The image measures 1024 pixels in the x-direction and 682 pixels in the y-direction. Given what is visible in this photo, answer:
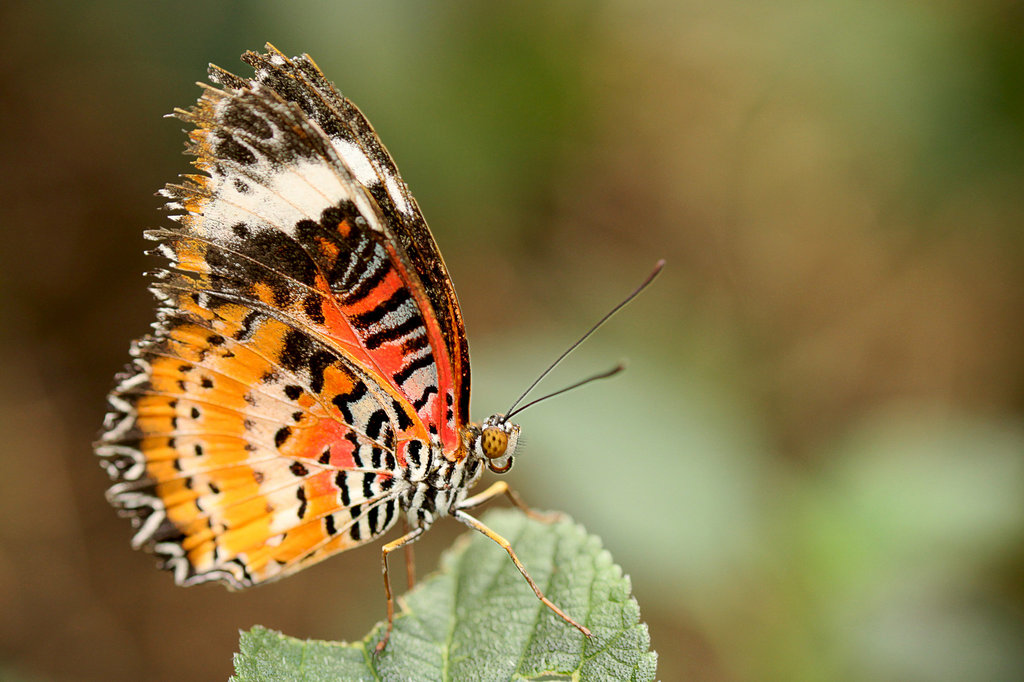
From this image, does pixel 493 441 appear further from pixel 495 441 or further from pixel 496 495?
pixel 496 495

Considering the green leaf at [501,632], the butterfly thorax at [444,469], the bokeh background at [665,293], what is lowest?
the green leaf at [501,632]

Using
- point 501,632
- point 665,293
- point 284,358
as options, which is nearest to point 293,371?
point 284,358

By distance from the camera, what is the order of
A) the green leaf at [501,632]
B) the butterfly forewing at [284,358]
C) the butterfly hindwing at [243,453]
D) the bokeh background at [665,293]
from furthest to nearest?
the bokeh background at [665,293]
the butterfly hindwing at [243,453]
the butterfly forewing at [284,358]
the green leaf at [501,632]

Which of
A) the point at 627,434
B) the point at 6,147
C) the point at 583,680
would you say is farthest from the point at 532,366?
the point at 6,147

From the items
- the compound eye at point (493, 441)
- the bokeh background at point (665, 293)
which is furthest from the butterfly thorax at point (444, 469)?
the bokeh background at point (665, 293)

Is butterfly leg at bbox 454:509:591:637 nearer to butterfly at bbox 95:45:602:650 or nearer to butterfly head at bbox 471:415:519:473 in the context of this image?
butterfly at bbox 95:45:602:650

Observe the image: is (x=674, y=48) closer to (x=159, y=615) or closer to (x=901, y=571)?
(x=901, y=571)

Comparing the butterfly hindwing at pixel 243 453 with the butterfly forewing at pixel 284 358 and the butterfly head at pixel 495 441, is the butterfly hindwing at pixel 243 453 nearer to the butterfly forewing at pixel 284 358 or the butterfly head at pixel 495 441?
the butterfly forewing at pixel 284 358
